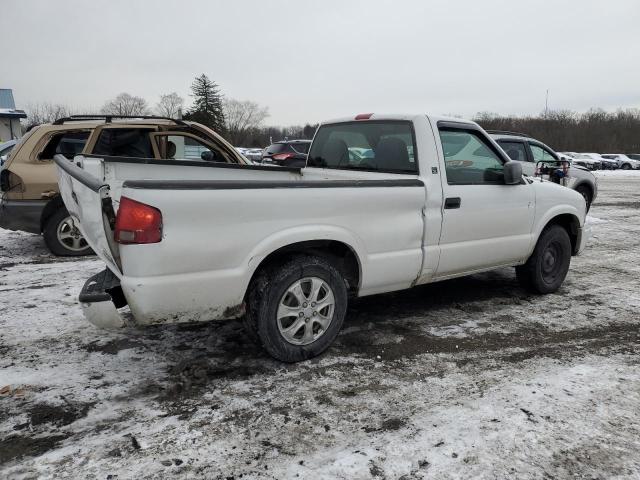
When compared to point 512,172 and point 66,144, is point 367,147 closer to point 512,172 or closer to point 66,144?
point 512,172

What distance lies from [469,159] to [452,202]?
566mm

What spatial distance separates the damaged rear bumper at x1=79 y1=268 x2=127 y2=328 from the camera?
294cm

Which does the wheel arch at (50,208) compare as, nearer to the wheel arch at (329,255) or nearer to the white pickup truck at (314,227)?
the white pickup truck at (314,227)

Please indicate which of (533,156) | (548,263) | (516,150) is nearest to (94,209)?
(548,263)

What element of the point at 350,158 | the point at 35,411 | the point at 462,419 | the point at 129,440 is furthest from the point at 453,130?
the point at 35,411

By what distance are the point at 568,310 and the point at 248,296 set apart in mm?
3310

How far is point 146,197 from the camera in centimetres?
271

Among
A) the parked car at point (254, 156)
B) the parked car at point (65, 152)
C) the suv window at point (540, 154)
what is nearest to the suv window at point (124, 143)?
the parked car at point (65, 152)

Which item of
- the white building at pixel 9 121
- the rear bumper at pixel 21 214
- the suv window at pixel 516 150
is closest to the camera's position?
the rear bumper at pixel 21 214

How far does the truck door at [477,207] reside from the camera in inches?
162

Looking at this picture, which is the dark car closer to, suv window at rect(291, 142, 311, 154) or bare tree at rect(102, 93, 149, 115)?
suv window at rect(291, 142, 311, 154)

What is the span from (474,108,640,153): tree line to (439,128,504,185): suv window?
62.8 meters

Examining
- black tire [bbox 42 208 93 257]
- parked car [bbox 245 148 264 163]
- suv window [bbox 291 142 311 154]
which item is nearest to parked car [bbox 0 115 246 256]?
black tire [bbox 42 208 93 257]

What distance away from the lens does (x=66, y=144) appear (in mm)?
6957
